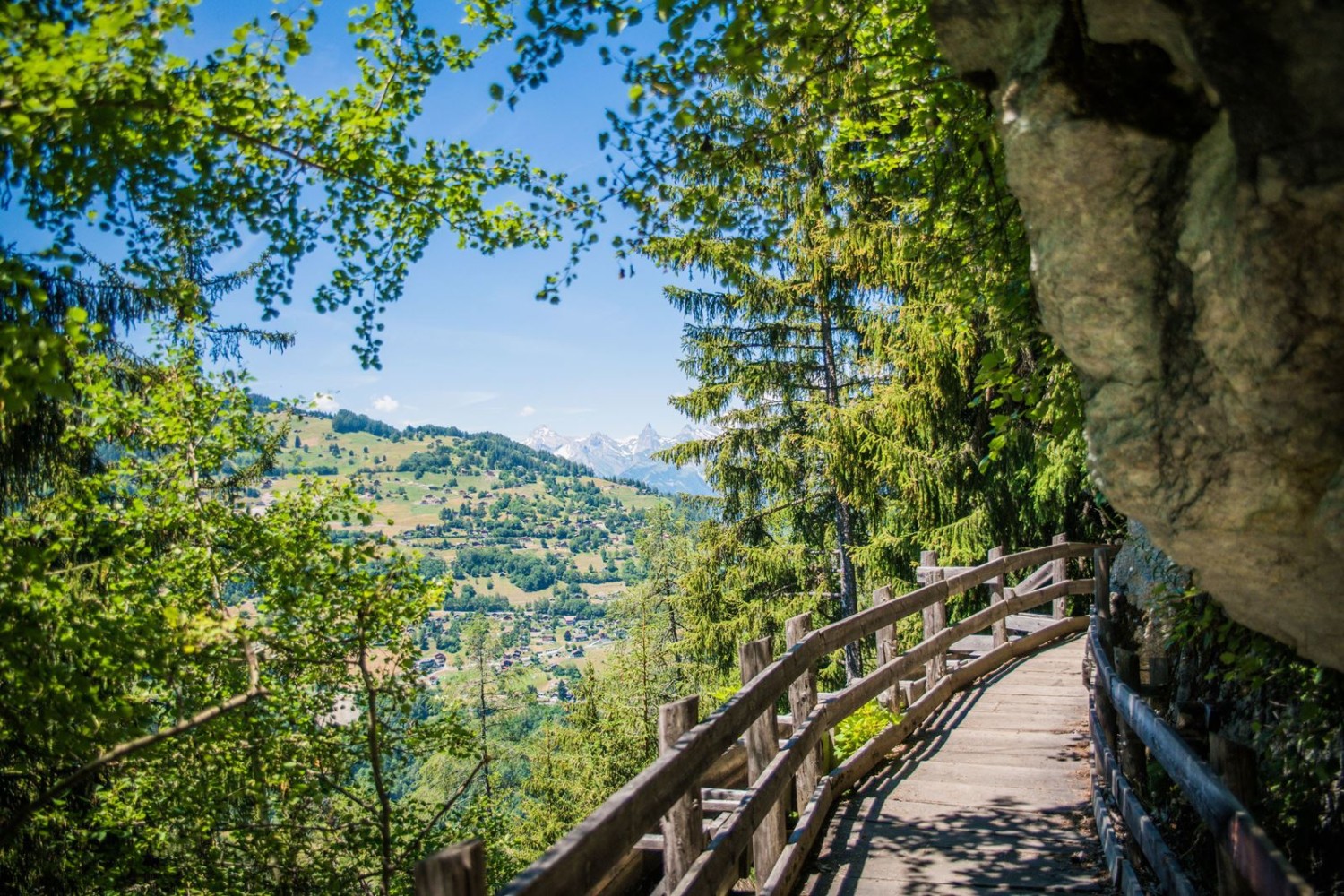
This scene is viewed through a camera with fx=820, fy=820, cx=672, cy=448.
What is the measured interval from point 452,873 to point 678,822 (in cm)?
210

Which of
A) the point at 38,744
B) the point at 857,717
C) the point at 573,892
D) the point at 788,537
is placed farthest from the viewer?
the point at 788,537

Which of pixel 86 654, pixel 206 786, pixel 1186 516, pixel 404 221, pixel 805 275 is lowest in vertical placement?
pixel 206 786

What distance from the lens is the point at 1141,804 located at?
398 centimetres

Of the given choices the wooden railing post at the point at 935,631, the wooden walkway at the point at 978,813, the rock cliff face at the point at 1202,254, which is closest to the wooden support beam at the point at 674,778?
the wooden walkway at the point at 978,813

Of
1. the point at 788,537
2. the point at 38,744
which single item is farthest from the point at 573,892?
the point at 788,537

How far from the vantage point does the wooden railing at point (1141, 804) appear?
224cm

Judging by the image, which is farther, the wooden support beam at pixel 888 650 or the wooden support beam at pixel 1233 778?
the wooden support beam at pixel 888 650

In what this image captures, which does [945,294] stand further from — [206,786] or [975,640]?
[206,786]

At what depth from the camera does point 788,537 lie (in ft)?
62.3

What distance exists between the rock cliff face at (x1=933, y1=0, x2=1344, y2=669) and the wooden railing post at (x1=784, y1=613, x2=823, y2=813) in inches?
108

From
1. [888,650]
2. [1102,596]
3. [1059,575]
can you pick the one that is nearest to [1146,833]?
[1102,596]

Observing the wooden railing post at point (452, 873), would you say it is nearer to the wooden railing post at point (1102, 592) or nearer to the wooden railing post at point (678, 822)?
the wooden railing post at point (678, 822)

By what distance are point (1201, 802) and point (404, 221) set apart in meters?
5.44

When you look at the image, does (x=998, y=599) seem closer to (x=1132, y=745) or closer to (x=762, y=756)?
(x=1132, y=745)
